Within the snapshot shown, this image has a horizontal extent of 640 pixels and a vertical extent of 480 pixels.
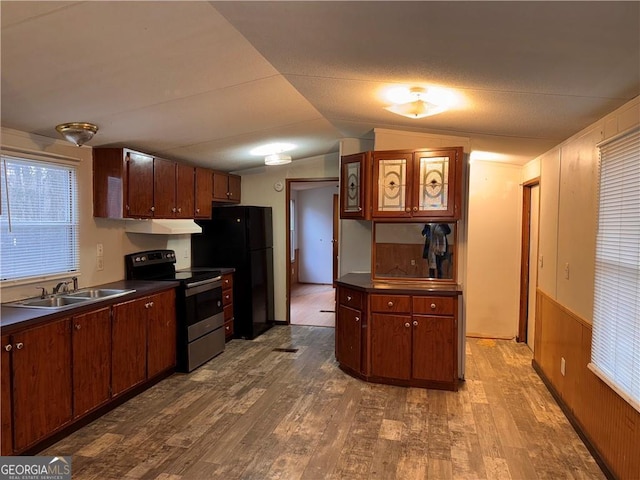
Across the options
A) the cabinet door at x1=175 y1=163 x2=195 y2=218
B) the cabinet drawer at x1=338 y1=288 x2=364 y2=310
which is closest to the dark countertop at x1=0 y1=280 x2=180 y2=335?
the cabinet door at x1=175 y1=163 x2=195 y2=218

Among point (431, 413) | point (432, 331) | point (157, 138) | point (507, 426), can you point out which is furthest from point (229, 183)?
point (507, 426)

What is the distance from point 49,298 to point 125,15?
2228 mm

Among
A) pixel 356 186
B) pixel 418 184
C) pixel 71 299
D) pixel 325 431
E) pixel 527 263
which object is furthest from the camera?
pixel 527 263

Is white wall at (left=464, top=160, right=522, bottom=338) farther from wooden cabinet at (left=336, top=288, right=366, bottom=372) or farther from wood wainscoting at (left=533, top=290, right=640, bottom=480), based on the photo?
wooden cabinet at (left=336, top=288, right=366, bottom=372)

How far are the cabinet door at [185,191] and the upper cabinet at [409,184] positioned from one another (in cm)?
181

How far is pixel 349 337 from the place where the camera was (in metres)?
3.92

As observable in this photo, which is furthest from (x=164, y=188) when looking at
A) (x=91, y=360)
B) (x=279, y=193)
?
(x=279, y=193)

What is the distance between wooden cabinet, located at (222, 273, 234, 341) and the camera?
190 inches

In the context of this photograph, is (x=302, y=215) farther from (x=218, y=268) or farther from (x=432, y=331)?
(x=432, y=331)

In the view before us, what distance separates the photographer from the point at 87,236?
354 cm

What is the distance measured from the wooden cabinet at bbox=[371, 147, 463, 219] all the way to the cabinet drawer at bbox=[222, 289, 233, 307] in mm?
2047

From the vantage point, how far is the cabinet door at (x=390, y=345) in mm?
3602

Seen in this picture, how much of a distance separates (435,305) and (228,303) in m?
2.49

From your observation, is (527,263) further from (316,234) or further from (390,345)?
(316,234)
